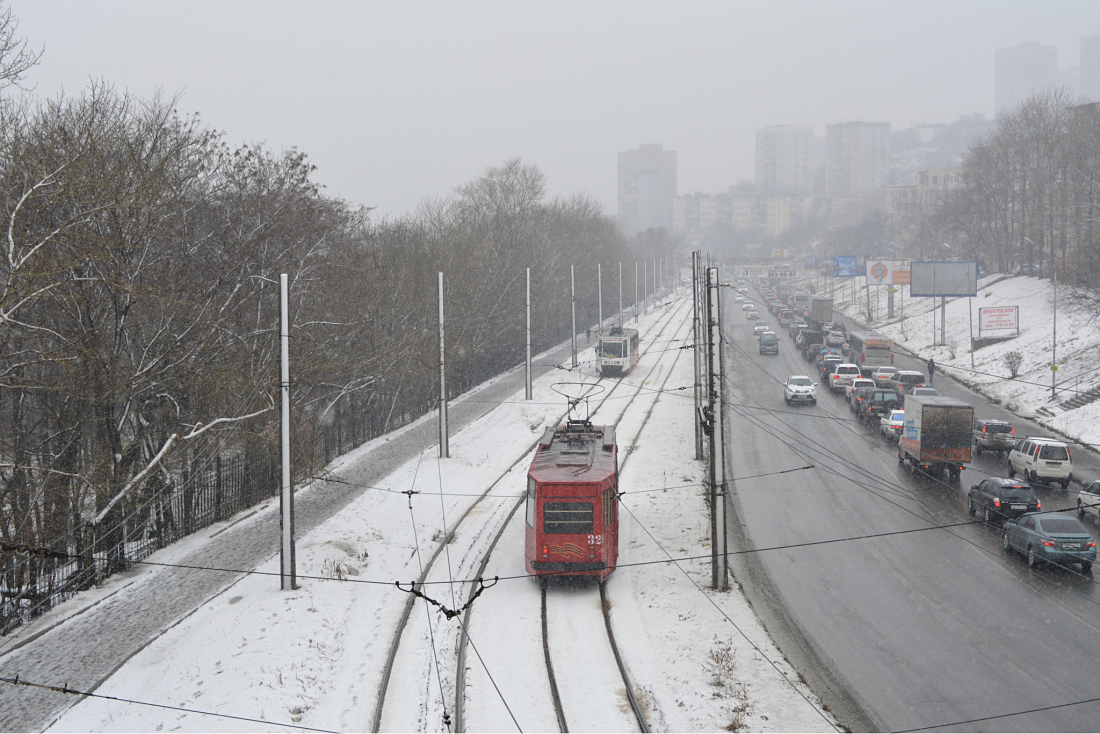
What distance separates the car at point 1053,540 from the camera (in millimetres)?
19141

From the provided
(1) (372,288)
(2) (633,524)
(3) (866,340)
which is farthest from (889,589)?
(3) (866,340)

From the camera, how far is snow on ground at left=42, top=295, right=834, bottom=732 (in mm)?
12664

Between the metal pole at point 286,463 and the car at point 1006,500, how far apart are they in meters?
17.4

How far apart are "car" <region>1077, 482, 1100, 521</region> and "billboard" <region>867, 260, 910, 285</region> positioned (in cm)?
5594

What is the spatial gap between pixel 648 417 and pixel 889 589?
22808 mm

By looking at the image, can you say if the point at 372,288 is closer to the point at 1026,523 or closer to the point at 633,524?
the point at 633,524

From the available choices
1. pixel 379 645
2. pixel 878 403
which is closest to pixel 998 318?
pixel 878 403

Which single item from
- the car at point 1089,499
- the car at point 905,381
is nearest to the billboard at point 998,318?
the car at point 905,381

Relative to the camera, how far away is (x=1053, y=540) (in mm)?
19266

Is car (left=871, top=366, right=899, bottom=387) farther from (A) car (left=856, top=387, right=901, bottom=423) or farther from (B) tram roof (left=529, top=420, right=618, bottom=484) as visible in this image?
(B) tram roof (left=529, top=420, right=618, bottom=484)

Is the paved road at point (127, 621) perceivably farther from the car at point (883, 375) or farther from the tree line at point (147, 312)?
the car at point (883, 375)

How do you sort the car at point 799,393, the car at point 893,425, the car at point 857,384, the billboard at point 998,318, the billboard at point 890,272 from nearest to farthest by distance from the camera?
the car at point 893,425 < the car at point 857,384 < the car at point 799,393 < the billboard at point 998,318 < the billboard at point 890,272

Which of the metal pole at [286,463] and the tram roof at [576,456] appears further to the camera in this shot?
the tram roof at [576,456]

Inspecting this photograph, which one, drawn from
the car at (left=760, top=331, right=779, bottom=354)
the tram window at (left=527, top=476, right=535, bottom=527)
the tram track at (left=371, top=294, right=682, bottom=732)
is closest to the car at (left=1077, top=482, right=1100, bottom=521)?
the tram window at (left=527, top=476, right=535, bottom=527)
